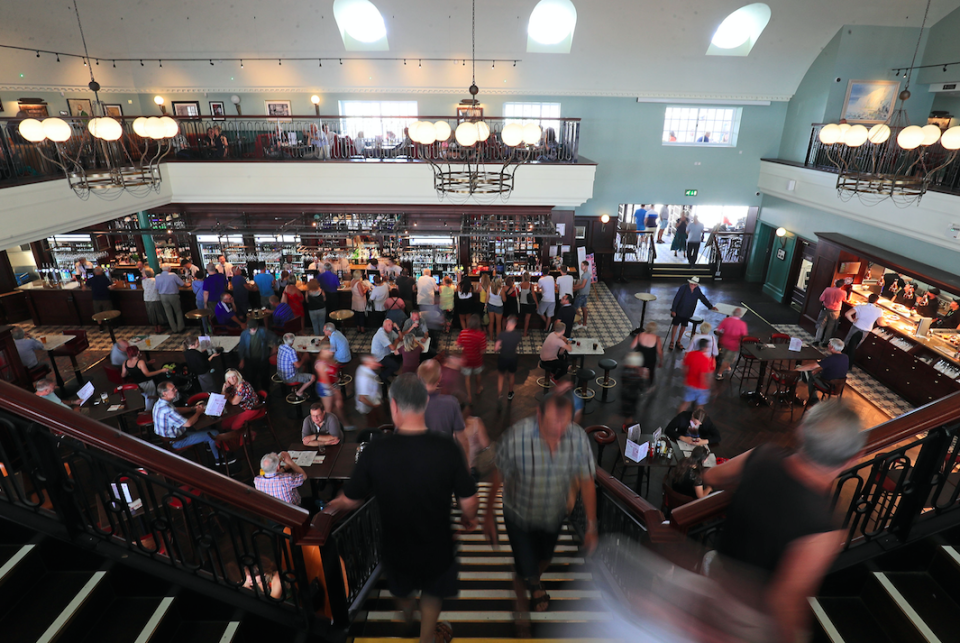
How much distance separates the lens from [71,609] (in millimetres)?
2172

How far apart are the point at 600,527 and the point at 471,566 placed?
102cm

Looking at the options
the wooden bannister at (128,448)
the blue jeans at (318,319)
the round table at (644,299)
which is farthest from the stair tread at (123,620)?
the round table at (644,299)

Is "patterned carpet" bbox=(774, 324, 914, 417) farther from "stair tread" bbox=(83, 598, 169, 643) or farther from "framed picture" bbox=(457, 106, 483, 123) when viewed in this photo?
"stair tread" bbox=(83, 598, 169, 643)

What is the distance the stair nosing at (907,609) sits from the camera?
2184 mm

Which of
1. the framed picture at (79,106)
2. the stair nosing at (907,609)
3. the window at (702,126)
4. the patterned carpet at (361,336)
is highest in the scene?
the framed picture at (79,106)

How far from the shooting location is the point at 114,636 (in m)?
2.24

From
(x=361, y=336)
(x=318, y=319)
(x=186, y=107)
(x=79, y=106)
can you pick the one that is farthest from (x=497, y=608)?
(x=79, y=106)

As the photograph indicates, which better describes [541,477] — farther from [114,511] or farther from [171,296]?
[171,296]

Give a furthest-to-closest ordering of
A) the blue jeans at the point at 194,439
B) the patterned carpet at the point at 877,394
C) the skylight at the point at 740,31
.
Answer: the skylight at the point at 740,31 → the patterned carpet at the point at 877,394 → the blue jeans at the point at 194,439

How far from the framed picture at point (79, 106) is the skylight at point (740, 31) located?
1576 cm

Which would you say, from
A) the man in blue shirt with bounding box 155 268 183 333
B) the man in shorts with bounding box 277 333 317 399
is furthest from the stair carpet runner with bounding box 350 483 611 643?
the man in blue shirt with bounding box 155 268 183 333

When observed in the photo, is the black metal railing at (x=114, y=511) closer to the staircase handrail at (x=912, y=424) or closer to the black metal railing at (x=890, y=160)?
the staircase handrail at (x=912, y=424)

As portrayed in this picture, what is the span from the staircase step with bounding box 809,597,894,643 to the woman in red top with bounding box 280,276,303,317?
32.0ft

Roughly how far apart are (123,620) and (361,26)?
1343cm
